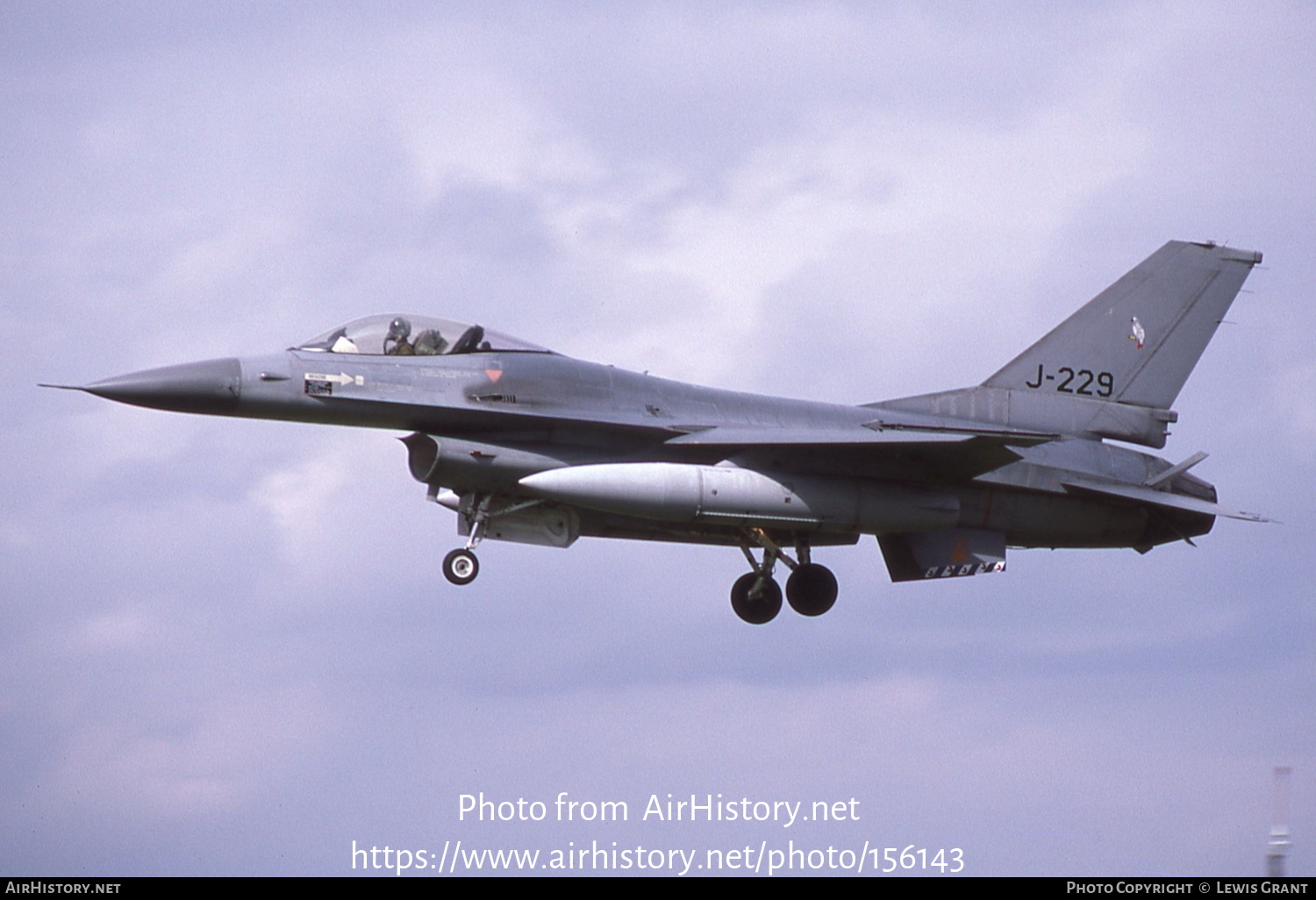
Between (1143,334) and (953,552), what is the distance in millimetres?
4612

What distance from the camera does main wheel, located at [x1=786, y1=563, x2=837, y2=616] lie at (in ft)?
81.3

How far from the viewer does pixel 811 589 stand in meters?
24.8

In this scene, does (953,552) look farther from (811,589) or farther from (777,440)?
(777,440)

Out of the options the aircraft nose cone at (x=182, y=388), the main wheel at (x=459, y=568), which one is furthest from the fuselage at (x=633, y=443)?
the main wheel at (x=459, y=568)

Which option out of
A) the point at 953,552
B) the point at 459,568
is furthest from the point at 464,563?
the point at 953,552

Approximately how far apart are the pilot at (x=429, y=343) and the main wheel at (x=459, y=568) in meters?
2.41

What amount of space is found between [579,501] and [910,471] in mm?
4631

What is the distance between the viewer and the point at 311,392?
21.6 metres

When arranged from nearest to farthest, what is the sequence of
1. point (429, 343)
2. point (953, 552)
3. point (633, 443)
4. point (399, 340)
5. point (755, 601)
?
point (399, 340) → point (429, 343) → point (633, 443) → point (953, 552) → point (755, 601)

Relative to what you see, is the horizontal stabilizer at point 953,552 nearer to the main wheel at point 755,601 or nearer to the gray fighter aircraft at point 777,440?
the gray fighter aircraft at point 777,440

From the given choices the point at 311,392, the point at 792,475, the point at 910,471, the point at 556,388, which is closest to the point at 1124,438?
the point at 910,471
